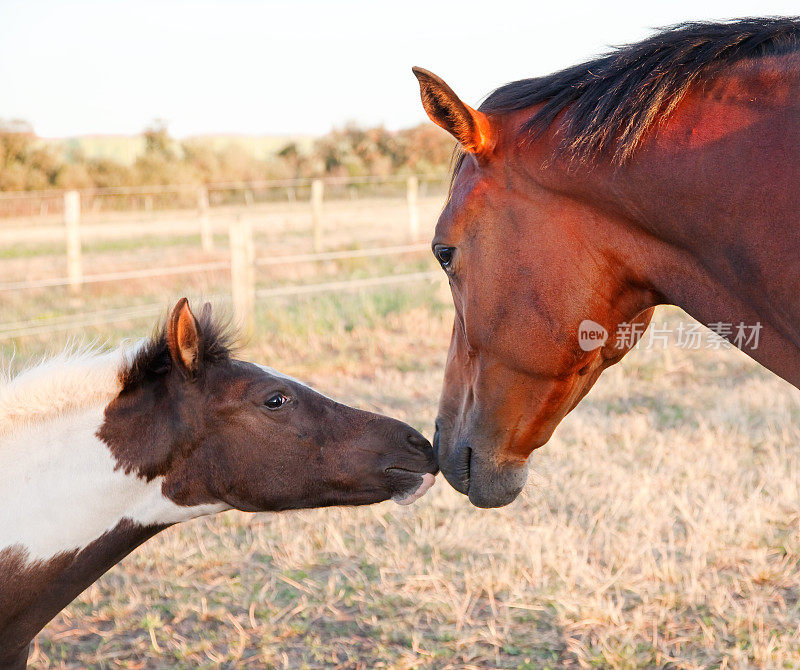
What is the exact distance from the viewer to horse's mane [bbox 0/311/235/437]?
2146mm

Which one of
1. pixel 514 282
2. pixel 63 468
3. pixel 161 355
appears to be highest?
pixel 514 282

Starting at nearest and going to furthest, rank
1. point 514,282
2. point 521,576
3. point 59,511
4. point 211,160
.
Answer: point 514,282 < point 59,511 < point 521,576 < point 211,160

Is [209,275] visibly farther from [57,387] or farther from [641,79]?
[641,79]

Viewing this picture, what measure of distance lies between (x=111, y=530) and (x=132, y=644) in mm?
1142

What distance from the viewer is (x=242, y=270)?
302 inches

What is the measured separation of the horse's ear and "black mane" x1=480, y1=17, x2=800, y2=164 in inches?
4.1

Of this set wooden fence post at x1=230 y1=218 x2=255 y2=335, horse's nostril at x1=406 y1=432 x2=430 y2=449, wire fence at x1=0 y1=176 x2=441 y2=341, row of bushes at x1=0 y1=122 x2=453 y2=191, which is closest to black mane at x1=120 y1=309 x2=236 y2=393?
wire fence at x1=0 y1=176 x2=441 y2=341

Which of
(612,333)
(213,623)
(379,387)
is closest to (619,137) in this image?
(612,333)

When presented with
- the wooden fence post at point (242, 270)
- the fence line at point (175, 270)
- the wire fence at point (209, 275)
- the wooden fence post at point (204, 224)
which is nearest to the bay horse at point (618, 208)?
the wire fence at point (209, 275)

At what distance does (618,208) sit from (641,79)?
0.28m

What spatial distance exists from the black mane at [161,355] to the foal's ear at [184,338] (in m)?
0.04

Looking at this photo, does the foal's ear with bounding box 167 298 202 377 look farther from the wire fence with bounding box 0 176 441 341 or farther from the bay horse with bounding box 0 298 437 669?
the wire fence with bounding box 0 176 441 341

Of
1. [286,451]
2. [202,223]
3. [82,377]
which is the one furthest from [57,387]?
[202,223]

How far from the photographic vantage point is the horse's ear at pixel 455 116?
168cm
